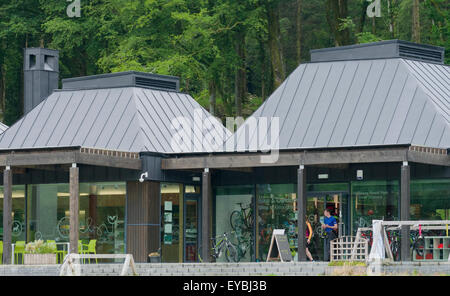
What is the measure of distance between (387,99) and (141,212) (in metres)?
7.63

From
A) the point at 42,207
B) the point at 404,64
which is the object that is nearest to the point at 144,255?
the point at 42,207

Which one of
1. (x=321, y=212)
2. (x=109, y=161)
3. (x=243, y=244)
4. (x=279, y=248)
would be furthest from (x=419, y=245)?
(x=109, y=161)

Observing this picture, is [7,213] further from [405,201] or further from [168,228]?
[405,201]

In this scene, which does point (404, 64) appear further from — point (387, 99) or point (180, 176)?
point (180, 176)

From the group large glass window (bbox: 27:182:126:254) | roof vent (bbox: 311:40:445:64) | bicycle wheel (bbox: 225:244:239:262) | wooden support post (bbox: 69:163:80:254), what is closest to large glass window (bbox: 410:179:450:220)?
roof vent (bbox: 311:40:445:64)

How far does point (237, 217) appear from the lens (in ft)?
109

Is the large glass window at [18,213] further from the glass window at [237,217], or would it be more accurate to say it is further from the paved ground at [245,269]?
the glass window at [237,217]

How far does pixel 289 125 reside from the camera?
32.1 metres

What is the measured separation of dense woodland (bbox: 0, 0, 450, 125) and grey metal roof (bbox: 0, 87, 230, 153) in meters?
10.5

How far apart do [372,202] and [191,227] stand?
579 centimetres

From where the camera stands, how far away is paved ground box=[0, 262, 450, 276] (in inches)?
893

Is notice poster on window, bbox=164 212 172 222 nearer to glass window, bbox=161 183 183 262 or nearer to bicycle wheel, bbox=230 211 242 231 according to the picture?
glass window, bbox=161 183 183 262

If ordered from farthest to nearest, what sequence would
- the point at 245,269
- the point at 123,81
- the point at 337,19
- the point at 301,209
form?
the point at 337,19
the point at 123,81
the point at 301,209
the point at 245,269

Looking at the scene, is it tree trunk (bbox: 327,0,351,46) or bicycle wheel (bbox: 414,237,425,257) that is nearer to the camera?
bicycle wheel (bbox: 414,237,425,257)
